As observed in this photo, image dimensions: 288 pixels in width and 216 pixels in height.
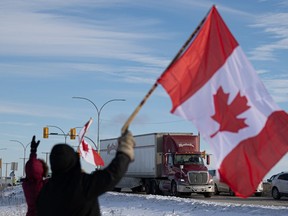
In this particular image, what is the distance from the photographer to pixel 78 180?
5039 mm

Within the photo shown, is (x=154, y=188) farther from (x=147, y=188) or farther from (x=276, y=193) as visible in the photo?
(x=276, y=193)

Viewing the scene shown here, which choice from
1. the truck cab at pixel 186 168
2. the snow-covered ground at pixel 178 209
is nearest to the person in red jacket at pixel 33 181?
the snow-covered ground at pixel 178 209

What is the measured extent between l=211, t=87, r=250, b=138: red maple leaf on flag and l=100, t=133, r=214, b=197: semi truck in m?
29.7

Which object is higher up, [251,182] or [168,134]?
[168,134]

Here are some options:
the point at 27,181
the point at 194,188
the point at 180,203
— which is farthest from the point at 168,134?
the point at 27,181

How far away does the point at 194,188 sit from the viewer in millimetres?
36500

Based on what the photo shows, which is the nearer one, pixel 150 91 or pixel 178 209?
pixel 150 91

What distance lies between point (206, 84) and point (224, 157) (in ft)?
2.39

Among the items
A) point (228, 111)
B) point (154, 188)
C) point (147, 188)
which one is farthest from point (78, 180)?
point (147, 188)

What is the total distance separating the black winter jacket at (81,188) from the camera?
4.96 m

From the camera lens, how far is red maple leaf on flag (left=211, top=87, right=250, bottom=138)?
6520mm

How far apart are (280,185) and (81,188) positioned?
30.0 meters

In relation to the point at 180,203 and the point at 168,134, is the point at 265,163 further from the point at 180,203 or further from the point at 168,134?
the point at 168,134

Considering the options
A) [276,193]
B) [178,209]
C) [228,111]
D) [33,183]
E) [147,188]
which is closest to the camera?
[228,111]
